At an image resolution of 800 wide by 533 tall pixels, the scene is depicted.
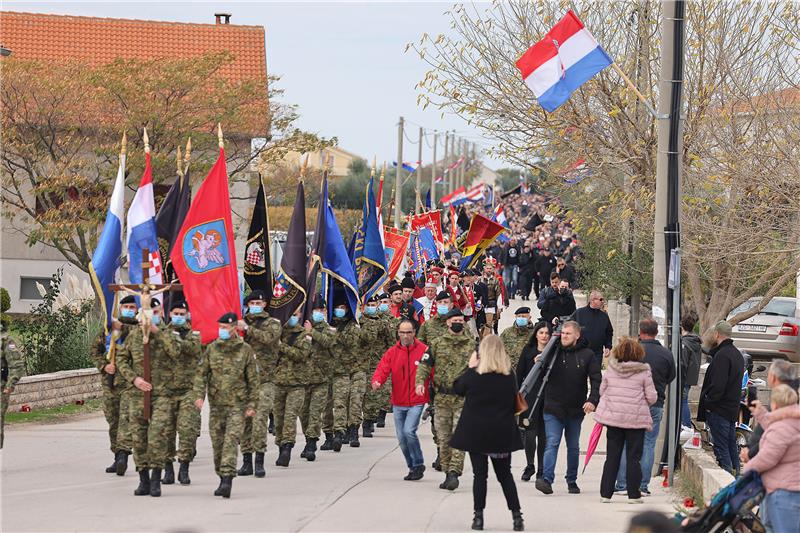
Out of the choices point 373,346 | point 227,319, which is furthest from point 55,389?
point 227,319

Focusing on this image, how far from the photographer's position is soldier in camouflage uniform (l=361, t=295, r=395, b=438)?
17094 millimetres

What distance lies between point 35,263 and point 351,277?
79.7 feet

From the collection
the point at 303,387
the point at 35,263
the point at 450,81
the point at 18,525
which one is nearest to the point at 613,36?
the point at 450,81

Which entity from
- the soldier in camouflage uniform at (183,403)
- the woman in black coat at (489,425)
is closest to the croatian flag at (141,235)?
the soldier in camouflage uniform at (183,403)

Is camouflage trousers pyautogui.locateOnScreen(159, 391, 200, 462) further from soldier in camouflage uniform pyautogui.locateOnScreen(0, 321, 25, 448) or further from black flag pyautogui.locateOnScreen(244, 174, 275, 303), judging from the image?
black flag pyautogui.locateOnScreen(244, 174, 275, 303)

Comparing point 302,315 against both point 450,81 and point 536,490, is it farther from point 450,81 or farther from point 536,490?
point 450,81

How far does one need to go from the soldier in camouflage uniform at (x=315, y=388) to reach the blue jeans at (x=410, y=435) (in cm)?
160

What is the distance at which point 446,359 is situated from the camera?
13414 millimetres

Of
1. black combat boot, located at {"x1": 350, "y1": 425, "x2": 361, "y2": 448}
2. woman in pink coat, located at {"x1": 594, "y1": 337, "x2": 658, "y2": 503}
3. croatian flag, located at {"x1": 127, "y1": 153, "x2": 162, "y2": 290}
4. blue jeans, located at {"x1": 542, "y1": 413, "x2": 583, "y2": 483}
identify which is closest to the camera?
woman in pink coat, located at {"x1": 594, "y1": 337, "x2": 658, "y2": 503}

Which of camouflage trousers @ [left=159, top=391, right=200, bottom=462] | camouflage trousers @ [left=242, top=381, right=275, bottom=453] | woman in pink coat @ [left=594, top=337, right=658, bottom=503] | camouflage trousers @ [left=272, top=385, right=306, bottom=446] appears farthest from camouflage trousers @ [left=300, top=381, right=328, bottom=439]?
woman in pink coat @ [left=594, top=337, right=658, bottom=503]

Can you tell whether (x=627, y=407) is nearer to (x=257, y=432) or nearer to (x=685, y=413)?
(x=257, y=432)

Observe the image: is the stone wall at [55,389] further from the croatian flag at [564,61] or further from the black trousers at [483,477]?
the black trousers at [483,477]

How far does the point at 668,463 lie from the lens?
1374 centimetres

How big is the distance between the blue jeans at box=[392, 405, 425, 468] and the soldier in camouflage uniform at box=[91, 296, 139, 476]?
9.18 ft
